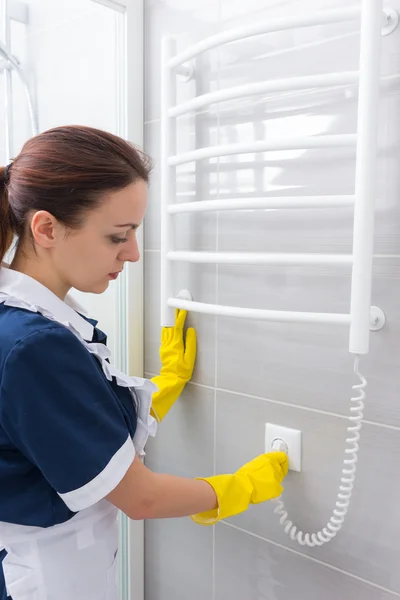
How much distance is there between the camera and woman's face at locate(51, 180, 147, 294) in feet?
3.01

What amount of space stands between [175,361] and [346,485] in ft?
1.56

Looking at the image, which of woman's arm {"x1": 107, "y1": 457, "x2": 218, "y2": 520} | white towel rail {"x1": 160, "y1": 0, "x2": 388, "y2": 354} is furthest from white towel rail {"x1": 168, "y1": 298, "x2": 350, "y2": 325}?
woman's arm {"x1": 107, "y1": 457, "x2": 218, "y2": 520}

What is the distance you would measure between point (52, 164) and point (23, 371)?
0.31 metres

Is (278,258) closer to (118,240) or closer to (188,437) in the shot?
(118,240)

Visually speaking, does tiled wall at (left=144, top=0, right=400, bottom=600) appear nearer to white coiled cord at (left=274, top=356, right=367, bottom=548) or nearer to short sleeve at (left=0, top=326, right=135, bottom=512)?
white coiled cord at (left=274, top=356, right=367, bottom=548)

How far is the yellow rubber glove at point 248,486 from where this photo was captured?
1065mm

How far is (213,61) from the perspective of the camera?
4.32ft

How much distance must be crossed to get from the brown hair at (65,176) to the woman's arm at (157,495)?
40cm

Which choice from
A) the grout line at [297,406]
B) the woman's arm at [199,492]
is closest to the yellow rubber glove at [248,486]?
the woman's arm at [199,492]

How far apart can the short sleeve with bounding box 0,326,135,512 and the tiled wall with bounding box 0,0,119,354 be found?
1.83 ft

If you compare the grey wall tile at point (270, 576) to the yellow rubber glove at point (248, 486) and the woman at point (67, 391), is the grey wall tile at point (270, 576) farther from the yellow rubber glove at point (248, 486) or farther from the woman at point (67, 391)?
the woman at point (67, 391)

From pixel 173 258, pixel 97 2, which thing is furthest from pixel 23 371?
pixel 97 2

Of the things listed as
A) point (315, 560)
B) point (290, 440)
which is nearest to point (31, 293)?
point (290, 440)

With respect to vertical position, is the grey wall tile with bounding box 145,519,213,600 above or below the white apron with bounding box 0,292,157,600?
below
